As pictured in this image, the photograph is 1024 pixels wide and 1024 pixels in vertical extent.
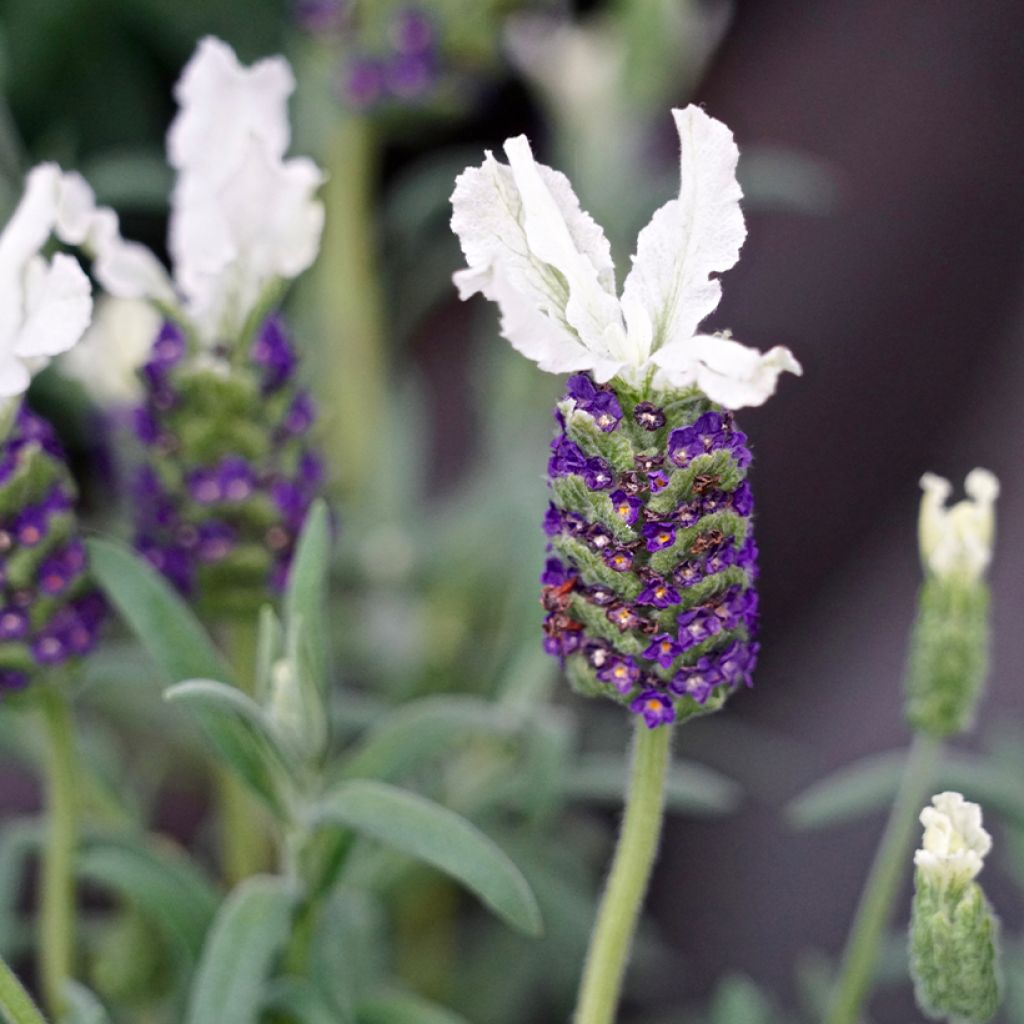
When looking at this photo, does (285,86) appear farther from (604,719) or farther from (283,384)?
(604,719)

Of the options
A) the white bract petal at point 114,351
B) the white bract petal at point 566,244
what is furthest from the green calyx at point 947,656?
the white bract petal at point 114,351

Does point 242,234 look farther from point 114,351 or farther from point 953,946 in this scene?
point 953,946

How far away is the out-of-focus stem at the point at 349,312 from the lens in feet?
5.37

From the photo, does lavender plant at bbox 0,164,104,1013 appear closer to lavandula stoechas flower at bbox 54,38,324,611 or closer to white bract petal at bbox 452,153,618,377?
lavandula stoechas flower at bbox 54,38,324,611

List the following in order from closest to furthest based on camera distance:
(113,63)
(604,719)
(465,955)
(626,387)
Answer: (626,387) < (465,955) < (604,719) < (113,63)

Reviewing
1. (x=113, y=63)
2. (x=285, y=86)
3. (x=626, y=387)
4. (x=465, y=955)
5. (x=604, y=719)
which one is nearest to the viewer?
(x=626, y=387)

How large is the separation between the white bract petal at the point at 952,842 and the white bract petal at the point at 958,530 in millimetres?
205

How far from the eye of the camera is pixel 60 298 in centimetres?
76

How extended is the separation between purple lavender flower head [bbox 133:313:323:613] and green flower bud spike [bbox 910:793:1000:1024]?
48 cm

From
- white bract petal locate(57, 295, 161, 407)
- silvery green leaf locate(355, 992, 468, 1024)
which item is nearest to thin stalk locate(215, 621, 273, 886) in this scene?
silvery green leaf locate(355, 992, 468, 1024)

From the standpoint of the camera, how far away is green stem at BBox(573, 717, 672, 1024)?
754 millimetres

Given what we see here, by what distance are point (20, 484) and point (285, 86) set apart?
32 cm

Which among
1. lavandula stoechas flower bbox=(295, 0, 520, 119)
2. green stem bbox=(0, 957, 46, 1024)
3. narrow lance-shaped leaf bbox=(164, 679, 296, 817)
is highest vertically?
lavandula stoechas flower bbox=(295, 0, 520, 119)

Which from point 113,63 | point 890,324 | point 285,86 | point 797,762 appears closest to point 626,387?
point 285,86
